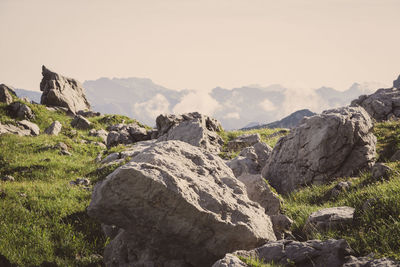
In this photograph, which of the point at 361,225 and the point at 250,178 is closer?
the point at 361,225

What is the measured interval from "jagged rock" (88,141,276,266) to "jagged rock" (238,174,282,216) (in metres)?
1.87

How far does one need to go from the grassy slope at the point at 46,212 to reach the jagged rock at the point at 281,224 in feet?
18.2

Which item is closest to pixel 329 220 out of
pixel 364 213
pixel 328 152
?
pixel 364 213

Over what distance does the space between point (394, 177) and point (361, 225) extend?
11.1 feet

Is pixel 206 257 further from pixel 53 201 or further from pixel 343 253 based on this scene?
pixel 53 201

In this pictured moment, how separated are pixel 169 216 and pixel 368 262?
432 cm

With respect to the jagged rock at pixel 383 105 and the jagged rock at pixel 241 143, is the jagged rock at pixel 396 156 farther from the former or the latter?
the jagged rock at pixel 383 105

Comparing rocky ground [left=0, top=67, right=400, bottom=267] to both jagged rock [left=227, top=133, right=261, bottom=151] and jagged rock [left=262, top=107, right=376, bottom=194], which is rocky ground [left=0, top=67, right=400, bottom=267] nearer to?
jagged rock [left=262, top=107, right=376, bottom=194]

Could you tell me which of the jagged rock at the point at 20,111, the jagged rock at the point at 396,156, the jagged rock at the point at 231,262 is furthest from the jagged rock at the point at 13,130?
the jagged rock at the point at 396,156

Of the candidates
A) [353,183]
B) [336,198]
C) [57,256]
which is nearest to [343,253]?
[336,198]

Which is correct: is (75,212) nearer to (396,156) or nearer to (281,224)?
(281,224)

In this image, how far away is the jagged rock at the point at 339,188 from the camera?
10.2 meters

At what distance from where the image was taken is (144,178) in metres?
6.67

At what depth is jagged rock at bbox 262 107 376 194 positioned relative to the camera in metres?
12.2
